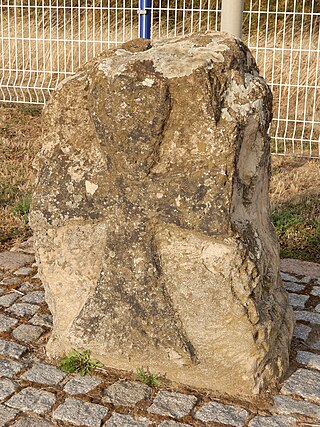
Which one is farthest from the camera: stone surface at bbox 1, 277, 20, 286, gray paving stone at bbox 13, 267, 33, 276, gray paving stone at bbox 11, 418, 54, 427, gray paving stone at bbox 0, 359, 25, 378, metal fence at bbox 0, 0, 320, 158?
metal fence at bbox 0, 0, 320, 158

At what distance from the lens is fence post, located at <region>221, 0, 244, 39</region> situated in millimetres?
5562

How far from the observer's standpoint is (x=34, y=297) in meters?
4.29

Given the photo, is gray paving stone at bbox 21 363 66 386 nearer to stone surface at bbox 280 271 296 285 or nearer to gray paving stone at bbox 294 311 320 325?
gray paving stone at bbox 294 311 320 325

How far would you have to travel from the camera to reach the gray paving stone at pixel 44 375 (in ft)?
11.1

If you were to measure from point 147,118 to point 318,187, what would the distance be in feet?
12.6

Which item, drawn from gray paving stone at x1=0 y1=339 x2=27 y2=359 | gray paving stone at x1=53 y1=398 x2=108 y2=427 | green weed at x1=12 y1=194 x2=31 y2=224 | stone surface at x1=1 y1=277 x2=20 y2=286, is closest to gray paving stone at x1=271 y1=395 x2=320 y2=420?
gray paving stone at x1=53 y1=398 x2=108 y2=427

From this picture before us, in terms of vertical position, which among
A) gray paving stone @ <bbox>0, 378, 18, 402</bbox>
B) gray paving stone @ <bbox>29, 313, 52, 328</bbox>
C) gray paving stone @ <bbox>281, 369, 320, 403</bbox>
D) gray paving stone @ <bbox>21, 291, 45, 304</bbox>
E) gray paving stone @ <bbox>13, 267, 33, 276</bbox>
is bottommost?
gray paving stone @ <bbox>13, 267, 33, 276</bbox>

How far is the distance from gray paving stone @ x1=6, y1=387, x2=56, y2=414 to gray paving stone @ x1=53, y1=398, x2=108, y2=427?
0.21 feet

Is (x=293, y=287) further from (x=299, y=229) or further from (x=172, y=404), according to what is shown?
(x=172, y=404)

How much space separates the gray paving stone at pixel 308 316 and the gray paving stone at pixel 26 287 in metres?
1.56

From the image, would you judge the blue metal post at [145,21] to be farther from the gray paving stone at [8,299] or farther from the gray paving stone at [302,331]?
the gray paving stone at [302,331]

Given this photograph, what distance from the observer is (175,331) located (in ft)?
10.8

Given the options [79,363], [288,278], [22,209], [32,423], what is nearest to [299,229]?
[288,278]

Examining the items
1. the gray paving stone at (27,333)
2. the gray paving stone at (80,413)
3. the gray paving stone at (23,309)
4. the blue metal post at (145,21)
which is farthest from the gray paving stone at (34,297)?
the blue metal post at (145,21)
